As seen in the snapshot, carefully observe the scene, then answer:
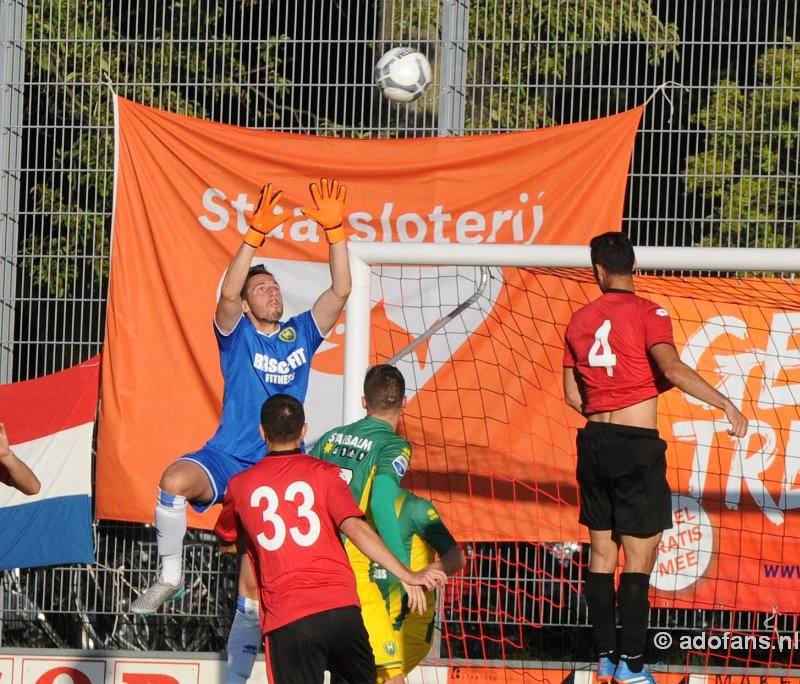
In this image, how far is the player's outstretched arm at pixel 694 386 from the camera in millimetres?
5898

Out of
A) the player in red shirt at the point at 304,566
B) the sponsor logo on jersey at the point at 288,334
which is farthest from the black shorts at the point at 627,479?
the sponsor logo on jersey at the point at 288,334

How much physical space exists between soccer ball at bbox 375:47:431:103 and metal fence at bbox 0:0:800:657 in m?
0.31

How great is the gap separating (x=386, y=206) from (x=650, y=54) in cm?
234

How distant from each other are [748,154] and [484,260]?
2870mm

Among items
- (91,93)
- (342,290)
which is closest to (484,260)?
(342,290)

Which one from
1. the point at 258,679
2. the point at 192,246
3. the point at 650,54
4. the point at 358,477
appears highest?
the point at 650,54

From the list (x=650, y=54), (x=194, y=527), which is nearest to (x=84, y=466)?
(x=194, y=527)

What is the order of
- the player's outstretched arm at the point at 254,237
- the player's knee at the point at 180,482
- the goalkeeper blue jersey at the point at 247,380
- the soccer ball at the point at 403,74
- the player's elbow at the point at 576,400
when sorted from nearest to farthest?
the player's elbow at the point at 576,400, the player's outstretched arm at the point at 254,237, the player's knee at the point at 180,482, the goalkeeper blue jersey at the point at 247,380, the soccer ball at the point at 403,74

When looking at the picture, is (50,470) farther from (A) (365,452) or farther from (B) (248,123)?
(A) (365,452)

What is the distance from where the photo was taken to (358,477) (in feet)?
20.9

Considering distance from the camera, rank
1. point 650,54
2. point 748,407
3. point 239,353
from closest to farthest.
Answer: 1. point 239,353
2. point 748,407
3. point 650,54

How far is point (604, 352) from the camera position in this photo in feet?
20.7

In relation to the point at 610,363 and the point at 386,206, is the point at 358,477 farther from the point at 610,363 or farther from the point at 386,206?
the point at 386,206

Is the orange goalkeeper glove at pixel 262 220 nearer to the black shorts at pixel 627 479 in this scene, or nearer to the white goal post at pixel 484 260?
the white goal post at pixel 484 260
